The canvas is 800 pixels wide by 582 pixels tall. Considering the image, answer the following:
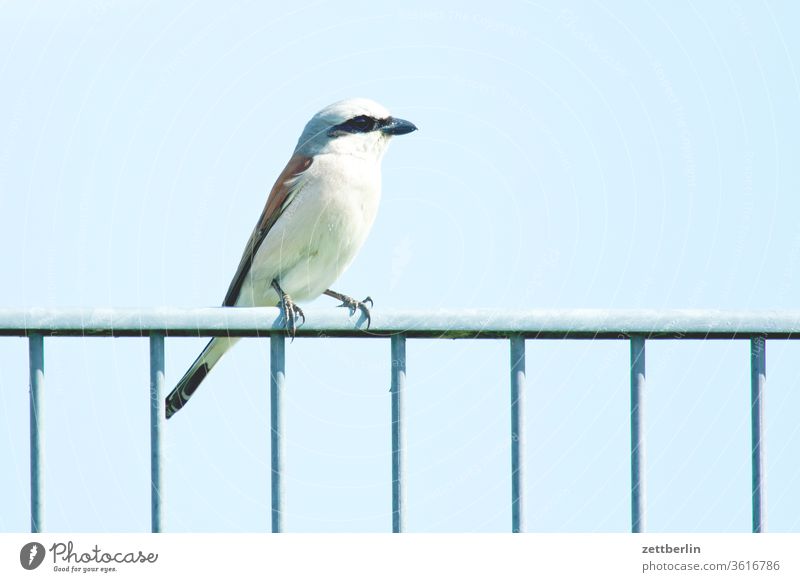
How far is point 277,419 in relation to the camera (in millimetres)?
2129

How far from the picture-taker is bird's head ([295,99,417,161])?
4.75 m

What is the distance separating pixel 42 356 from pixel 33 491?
0.28 meters

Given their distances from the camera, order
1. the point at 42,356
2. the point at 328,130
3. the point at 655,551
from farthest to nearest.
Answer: the point at 328,130 → the point at 655,551 → the point at 42,356

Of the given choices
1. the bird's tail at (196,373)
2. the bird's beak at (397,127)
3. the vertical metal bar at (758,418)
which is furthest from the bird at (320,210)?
the vertical metal bar at (758,418)

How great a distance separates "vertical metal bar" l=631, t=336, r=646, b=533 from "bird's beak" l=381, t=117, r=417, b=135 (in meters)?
2.72

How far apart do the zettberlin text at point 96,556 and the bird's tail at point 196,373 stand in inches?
40.7

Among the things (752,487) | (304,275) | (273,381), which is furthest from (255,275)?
(752,487)

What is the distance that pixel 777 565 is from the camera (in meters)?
2.29

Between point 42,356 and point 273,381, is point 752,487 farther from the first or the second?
point 42,356

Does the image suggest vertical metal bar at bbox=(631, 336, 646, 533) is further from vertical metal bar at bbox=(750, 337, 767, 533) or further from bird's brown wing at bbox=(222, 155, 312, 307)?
bird's brown wing at bbox=(222, 155, 312, 307)

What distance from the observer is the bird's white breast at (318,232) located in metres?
4.43

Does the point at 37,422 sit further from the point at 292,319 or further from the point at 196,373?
the point at 196,373

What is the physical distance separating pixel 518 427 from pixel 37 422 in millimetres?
994

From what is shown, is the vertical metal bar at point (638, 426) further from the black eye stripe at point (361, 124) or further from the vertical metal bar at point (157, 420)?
the black eye stripe at point (361, 124)
